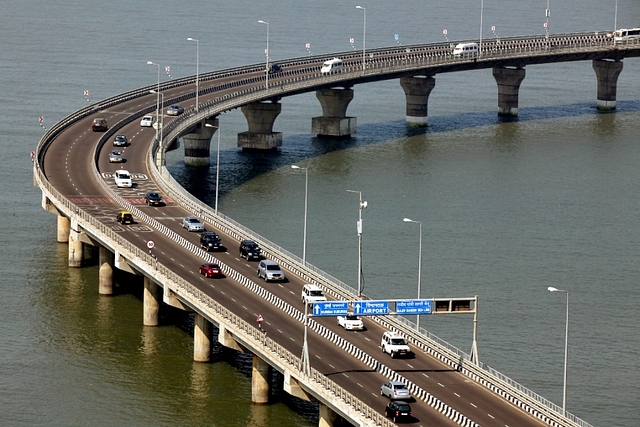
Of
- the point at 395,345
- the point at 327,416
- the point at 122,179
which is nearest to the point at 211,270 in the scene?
the point at 395,345

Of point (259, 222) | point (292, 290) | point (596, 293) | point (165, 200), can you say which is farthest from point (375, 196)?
point (292, 290)

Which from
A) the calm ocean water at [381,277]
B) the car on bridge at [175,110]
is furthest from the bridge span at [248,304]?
the car on bridge at [175,110]

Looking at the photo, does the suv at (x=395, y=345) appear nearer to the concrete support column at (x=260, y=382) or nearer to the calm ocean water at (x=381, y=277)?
the calm ocean water at (x=381, y=277)

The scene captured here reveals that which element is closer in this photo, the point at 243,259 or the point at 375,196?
the point at 243,259

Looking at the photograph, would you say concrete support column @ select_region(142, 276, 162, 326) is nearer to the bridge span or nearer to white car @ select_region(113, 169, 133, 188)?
the bridge span

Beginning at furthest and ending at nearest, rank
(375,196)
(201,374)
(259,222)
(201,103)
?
(201,103) → (375,196) → (259,222) → (201,374)

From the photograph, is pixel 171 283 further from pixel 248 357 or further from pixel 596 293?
pixel 596 293

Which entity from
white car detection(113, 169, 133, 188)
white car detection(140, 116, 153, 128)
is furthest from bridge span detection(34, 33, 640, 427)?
white car detection(140, 116, 153, 128)
